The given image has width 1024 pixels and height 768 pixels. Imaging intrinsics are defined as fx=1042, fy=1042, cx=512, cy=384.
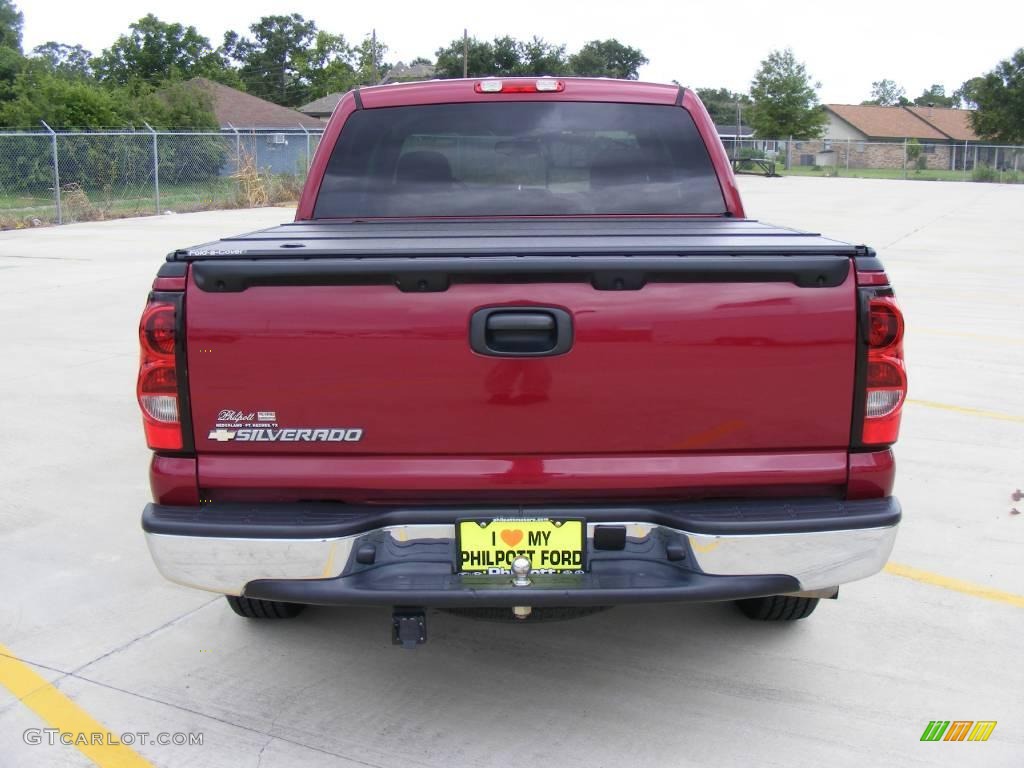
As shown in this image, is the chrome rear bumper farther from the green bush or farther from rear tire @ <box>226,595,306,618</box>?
the green bush

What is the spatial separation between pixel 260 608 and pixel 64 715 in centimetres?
77

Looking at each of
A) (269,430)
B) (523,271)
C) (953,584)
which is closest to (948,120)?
(953,584)

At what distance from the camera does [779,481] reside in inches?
119

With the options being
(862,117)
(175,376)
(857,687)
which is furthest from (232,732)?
(862,117)

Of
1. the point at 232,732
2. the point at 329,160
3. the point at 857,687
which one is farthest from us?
the point at 329,160

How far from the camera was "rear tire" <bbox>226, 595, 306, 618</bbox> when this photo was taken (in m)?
3.91

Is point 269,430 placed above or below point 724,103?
below

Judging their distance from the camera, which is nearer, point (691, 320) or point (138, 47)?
point (691, 320)

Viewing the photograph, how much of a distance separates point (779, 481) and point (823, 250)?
2.21 ft

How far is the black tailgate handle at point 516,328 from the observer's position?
9.55 feet

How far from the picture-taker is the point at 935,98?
5915 inches

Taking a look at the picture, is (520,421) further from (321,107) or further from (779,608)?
(321,107)

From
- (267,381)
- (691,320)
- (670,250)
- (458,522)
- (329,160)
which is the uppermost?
(329,160)

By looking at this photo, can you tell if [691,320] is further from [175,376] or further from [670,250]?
[175,376]
